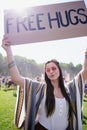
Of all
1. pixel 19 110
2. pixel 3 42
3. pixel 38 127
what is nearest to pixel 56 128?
pixel 38 127

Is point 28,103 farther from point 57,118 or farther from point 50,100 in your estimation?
point 57,118

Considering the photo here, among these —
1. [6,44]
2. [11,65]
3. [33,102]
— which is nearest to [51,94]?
[33,102]

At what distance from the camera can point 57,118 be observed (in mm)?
3986

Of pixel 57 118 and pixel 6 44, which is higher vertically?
pixel 6 44

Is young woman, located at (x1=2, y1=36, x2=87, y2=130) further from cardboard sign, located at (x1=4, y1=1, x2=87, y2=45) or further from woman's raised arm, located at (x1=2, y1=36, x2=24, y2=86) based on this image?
cardboard sign, located at (x1=4, y1=1, x2=87, y2=45)

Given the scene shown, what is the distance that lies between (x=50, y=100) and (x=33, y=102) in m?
0.20

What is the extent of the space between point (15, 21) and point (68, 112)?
53.1 inches

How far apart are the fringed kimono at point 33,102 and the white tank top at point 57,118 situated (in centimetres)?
9

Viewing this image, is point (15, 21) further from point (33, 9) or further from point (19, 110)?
point (19, 110)

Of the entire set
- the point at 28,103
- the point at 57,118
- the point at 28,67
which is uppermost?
the point at 28,67

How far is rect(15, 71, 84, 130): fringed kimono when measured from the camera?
4027 millimetres

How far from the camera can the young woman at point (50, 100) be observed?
4.00 meters

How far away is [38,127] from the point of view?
402 cm

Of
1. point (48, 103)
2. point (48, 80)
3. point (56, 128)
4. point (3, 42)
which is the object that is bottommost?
point (56, 128)
